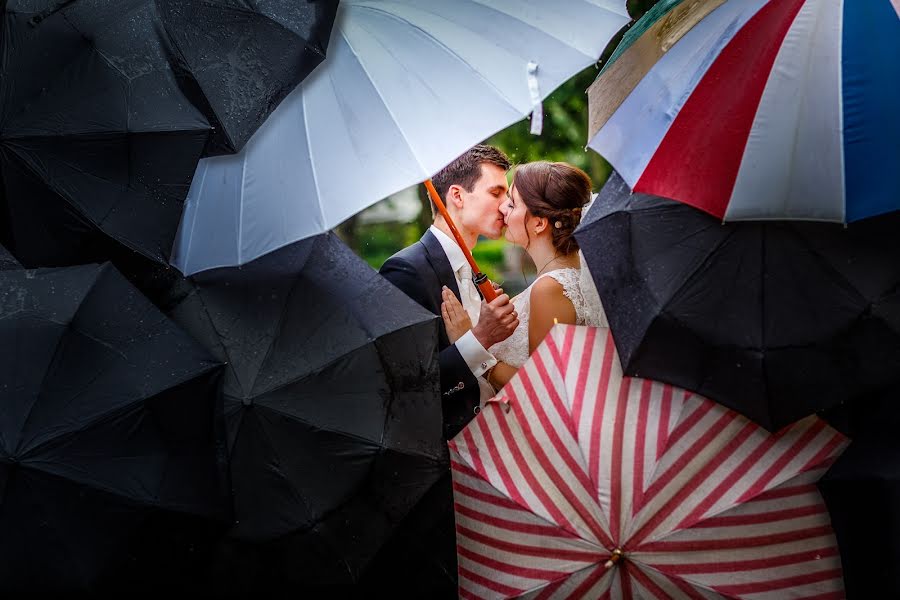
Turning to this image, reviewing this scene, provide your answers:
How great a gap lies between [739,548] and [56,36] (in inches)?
118

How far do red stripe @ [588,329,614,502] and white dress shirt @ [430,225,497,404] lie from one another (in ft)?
3.05

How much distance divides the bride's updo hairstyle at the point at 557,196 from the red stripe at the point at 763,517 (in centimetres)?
192

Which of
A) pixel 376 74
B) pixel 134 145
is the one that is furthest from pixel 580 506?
pixel 134 145

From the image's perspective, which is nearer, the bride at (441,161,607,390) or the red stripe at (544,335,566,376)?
the red stripe at (544,335,566,376)

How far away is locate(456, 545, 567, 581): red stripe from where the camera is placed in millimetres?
3266

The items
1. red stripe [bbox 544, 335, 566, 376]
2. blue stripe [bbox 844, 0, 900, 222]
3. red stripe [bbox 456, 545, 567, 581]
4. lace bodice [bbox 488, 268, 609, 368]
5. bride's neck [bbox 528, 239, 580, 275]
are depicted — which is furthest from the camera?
bride's neck [bbox 528, 239, 580, 275]

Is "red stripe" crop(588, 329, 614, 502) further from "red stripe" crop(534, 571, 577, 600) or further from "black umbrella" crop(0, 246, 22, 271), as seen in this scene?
"black umbrella" crop(0, 246, 22, 271)

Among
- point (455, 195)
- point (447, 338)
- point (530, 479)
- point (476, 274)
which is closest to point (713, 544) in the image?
point (530, 479)

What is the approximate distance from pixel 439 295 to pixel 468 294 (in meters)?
0.23

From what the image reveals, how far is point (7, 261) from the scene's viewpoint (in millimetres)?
3645

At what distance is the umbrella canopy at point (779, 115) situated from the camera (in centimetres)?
307

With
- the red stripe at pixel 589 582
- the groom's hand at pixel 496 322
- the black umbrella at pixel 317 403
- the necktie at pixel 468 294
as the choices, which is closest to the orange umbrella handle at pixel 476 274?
the groom's hand at pixel 496 322

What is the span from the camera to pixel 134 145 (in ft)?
11.6

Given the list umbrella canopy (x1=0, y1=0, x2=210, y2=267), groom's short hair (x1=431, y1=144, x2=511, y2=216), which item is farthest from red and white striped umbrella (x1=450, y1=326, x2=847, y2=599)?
groom's short hair (x1=431, y1=144, x2=511, y2=216)
